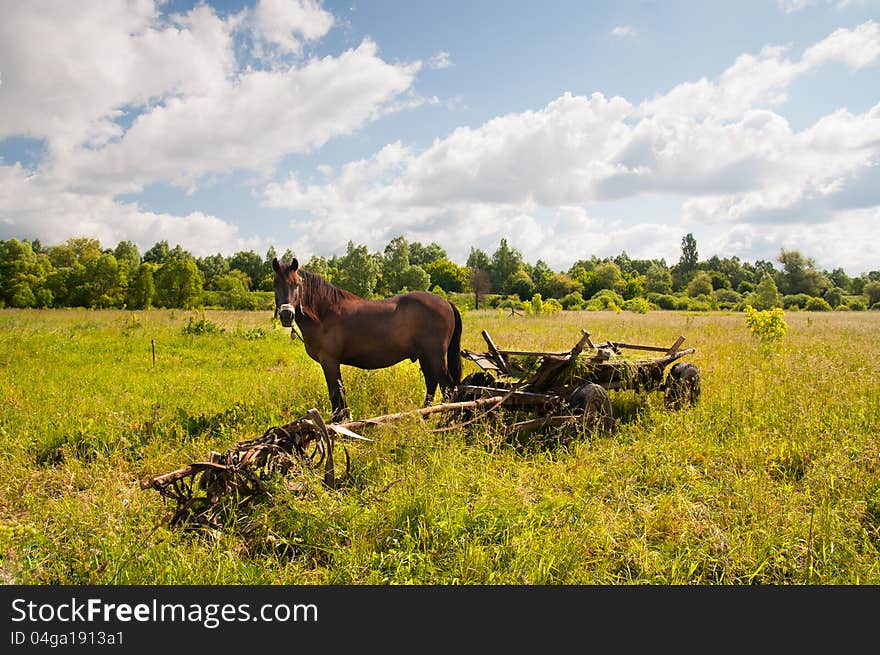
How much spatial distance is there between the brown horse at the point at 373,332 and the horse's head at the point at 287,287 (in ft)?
0.47

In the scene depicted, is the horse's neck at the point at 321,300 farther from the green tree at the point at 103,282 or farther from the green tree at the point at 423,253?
the green tree at the point at 423,253

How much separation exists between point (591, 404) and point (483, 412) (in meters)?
1.19

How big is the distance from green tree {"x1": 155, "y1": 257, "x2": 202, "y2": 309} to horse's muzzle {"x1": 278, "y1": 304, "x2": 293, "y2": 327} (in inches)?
1803

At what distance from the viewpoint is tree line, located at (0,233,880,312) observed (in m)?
44.4

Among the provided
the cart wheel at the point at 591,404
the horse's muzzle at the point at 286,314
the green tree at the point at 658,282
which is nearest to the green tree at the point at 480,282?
the green tree at the point at 658,282

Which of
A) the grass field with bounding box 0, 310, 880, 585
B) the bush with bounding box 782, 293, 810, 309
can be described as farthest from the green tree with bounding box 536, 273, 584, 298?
the grass field with bounding box 0, 310, 880, 585

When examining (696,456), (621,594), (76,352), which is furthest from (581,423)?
(76,352)

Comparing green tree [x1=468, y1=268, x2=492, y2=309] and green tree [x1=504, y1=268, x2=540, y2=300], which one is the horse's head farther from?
green tree [x1=504, y1=268, x2=540, y2=300]

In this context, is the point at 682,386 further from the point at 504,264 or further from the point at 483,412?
the point at 504,264

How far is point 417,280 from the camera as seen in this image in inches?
2010

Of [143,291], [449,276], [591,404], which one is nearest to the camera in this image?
[591,404]

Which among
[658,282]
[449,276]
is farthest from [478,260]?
[658,282]

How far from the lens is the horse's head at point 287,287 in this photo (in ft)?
17.6

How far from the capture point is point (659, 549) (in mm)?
3357
